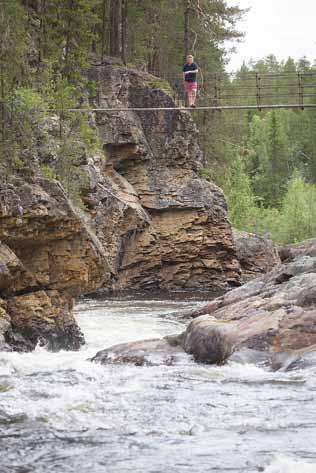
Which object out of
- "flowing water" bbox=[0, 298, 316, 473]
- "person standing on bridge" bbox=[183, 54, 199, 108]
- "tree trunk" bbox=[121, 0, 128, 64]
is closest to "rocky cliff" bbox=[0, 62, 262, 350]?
"tree trunk" bbox=[121, 0, 128, 64]

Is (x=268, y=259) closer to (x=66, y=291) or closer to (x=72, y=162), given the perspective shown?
(x=72, y=162)

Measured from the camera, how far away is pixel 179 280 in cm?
2806

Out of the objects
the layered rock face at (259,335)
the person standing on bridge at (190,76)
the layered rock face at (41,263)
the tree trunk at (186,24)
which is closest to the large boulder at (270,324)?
the layered rock face at (259,335)

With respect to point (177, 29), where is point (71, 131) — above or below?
below

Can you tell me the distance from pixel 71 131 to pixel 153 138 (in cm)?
871

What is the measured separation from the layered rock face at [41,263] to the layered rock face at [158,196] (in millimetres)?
11046

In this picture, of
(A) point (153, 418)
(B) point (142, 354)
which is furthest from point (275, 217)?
(A) point (153, 418)

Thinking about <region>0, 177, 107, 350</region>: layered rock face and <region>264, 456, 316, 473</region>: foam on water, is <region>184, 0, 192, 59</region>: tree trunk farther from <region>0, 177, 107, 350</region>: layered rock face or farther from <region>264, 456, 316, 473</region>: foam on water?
<region>264, 456, 316, 473</region>: foam on water

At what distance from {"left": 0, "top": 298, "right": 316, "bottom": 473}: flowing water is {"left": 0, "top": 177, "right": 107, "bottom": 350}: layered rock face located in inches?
49.2

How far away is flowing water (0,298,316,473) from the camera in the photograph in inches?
261

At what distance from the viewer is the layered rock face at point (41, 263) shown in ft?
43.3

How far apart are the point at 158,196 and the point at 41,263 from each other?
44.7 feet

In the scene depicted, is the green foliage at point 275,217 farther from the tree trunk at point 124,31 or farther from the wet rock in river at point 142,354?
the wet rock in river at point 142,354

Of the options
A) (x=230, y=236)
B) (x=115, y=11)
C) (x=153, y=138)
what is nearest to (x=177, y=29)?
Result: (x=115, y=11)
